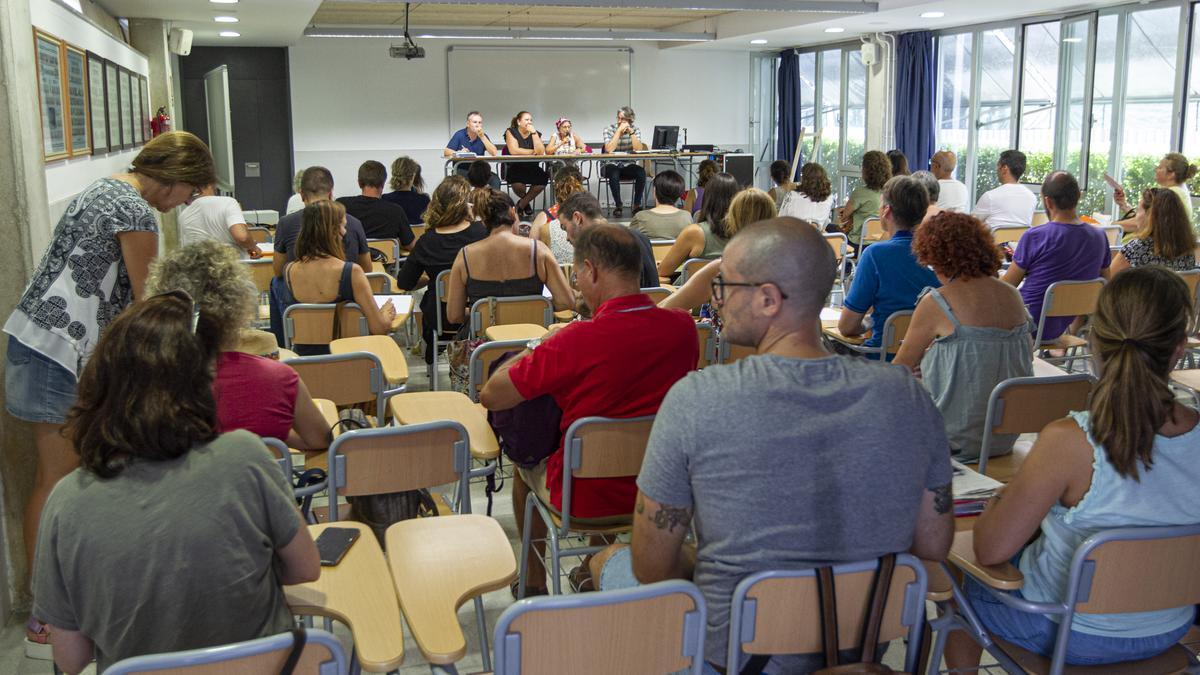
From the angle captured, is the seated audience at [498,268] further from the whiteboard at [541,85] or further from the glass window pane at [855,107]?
the whiteboard at [541,85]

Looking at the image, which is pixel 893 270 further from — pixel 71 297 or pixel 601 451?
pixel 71 297

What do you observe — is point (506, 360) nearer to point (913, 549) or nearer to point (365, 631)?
point (365, 631)

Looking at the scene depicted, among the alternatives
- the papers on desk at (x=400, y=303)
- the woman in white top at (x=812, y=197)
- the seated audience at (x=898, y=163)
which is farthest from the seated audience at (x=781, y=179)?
the papers on desk at (x=400, y=303)

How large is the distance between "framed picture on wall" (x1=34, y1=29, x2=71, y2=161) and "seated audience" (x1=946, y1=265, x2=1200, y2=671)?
15.6 feet

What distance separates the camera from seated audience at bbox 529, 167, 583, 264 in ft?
19.4

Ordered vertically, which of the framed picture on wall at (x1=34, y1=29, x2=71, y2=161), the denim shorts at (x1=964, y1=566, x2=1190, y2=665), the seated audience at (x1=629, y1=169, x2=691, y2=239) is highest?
the framed picture on wall at (x1=34, y1=29, x2=71, y2=161)

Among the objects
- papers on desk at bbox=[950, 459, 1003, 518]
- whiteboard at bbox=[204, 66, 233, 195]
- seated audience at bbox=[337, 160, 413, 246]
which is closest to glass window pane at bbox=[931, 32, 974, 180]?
seated audience at bbox=[337, 160, 413, 246]

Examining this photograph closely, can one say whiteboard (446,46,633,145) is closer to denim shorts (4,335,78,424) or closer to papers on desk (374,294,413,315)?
papers on desk (374,294,413,315)

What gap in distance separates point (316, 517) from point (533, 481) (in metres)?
0.67

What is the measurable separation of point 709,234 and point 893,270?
1.68 meters

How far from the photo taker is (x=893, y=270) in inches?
165

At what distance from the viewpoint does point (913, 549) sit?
1.83 metres

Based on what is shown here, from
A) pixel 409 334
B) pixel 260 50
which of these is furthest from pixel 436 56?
pixel 409 334

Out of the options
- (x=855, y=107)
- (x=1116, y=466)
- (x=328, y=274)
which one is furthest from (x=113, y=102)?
(x=855, y=107)
